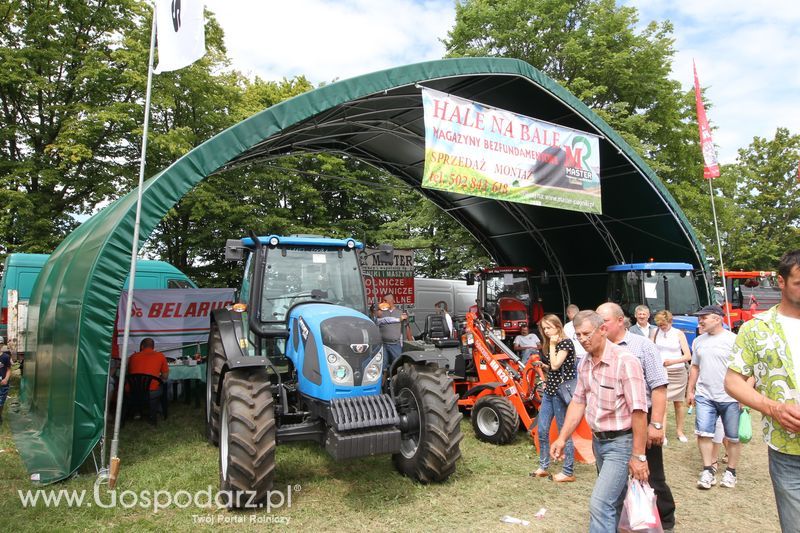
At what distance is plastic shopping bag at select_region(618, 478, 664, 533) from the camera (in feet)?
8.84

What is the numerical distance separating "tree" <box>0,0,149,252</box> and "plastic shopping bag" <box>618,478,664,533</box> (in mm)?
14654

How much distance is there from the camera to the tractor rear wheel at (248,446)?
4000 millimetres

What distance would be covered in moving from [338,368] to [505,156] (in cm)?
531

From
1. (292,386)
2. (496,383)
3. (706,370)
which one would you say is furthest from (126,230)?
(706,370)

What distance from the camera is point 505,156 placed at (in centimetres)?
835

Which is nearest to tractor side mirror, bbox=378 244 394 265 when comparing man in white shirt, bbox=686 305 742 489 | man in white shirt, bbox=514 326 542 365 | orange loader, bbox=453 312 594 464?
orange loader, bbox=453 312 594 464

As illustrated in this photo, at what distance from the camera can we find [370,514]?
4.25m

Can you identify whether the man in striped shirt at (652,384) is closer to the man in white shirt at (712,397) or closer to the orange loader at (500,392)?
the man in white shirt at (712,397)

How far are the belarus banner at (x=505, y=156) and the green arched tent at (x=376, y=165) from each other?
2.68ft

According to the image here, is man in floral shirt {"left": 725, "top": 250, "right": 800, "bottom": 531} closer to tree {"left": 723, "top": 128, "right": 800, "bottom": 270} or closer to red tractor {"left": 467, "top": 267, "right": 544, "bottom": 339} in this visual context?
red tractor {"left": 467, "top": 267, "right": 544, "bottom": 339}

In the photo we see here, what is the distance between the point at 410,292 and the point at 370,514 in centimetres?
1131

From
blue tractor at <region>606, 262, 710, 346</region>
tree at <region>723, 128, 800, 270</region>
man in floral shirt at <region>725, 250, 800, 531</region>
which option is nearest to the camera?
man in floral shirt at <region>725, 250, 800, 531</region>

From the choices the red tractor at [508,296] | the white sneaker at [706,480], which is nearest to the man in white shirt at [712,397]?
the white sneaker at [706,480]

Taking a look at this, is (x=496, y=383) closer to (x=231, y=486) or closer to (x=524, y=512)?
(x=524, y=512)
